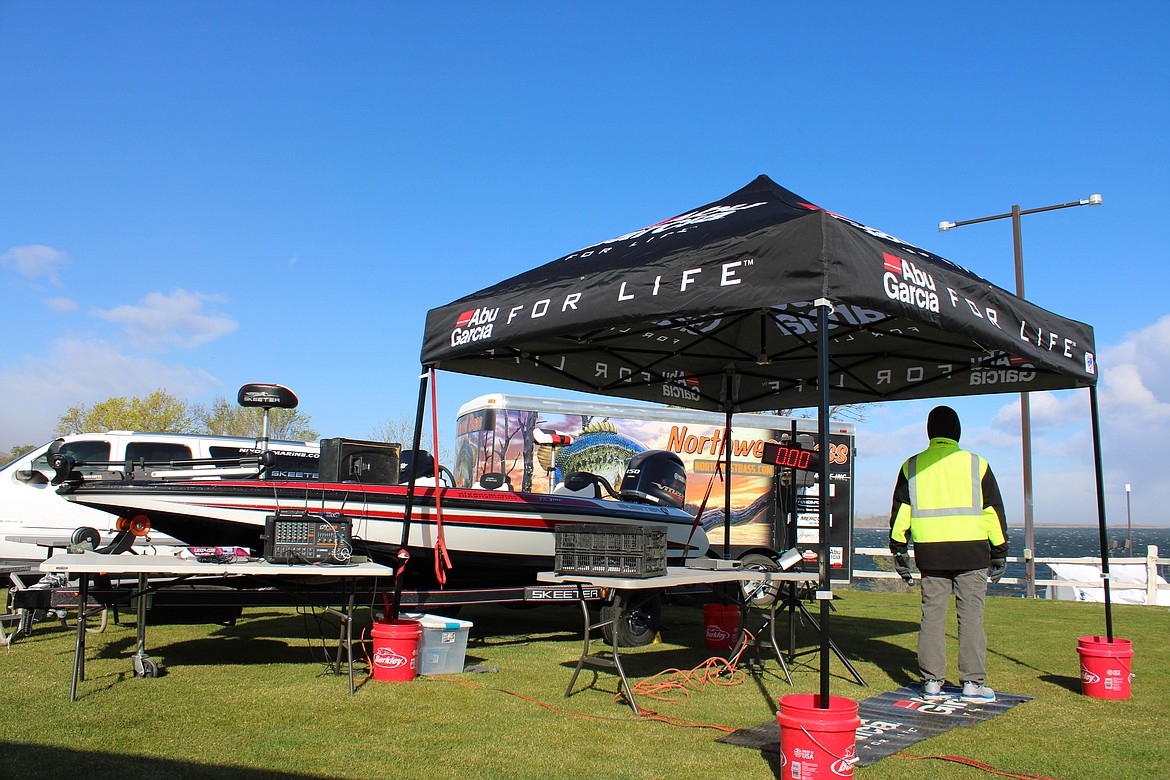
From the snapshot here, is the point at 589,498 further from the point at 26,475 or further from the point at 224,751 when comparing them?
the point at 26,475

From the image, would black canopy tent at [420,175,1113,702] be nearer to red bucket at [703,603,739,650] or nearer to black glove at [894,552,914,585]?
black glove at [894,552,914,585]

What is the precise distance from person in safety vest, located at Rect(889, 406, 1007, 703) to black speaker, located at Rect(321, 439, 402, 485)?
4064 mm

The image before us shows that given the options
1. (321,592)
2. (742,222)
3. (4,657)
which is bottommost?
(4,657)

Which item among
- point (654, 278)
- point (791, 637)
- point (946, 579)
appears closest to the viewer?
point (654, 278)

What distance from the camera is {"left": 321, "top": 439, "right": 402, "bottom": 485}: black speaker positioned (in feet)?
23.8

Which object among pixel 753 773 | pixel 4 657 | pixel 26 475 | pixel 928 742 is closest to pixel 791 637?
pixel 928 742

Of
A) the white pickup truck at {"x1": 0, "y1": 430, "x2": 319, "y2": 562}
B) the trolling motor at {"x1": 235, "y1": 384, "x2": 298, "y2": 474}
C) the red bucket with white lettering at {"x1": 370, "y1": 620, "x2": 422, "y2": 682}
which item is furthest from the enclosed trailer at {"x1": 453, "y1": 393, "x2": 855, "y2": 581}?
the red bucket with white lettering at {"x1": 370, "y1": 620, "x2": 422, "y2": 682}

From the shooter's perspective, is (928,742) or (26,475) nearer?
(928,742)

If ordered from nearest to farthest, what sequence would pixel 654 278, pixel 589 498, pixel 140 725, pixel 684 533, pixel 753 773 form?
pixel 753 773, pixel 140 725, pixel 654 278, pixel 589 498, pixel 684 533

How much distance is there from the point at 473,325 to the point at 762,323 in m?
2.69

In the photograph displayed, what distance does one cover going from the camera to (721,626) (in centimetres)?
782

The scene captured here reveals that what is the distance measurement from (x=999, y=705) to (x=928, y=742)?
126 centimetres

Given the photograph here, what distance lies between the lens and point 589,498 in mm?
8953

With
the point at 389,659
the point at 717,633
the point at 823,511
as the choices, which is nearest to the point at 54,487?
the point at 389,659
